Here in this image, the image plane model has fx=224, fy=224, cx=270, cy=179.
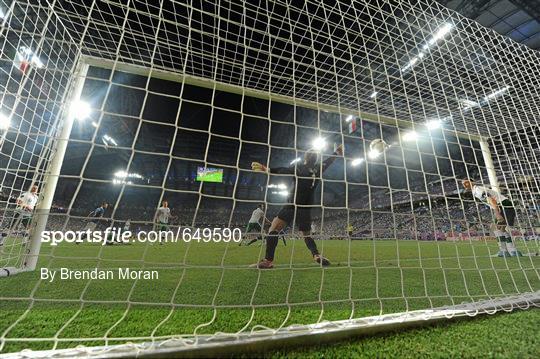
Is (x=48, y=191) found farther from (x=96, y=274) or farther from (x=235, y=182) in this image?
(x=235, y=182)

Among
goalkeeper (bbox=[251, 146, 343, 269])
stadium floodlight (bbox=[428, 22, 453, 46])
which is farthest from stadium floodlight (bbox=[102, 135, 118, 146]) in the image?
stadium floodlight (bbox=[428, 22, 453, 46])

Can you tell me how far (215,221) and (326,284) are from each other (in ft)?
49.4

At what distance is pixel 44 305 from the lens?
4.20 feet

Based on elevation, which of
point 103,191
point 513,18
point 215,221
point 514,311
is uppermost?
point 513,18

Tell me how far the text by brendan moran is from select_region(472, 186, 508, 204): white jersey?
14.2ft

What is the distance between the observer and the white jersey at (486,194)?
318cm

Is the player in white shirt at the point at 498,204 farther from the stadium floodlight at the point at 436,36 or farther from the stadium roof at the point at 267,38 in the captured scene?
the stadium floodlight at the point at 436,36

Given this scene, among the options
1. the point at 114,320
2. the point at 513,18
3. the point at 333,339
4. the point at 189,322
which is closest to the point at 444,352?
the point at 333,339

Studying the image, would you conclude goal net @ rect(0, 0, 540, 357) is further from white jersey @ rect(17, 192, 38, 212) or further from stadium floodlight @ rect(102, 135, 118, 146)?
stadium floodlight @ rect(102, 135, 118, 146)

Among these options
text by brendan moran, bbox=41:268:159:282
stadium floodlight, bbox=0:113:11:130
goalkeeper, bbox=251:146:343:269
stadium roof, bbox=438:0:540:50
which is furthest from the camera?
stadium roof, bbox=438:0:540:50

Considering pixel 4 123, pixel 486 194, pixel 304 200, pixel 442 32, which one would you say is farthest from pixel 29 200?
pixel 486 194

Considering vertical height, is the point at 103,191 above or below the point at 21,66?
above

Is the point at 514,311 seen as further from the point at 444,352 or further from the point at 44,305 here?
the point at 44,305

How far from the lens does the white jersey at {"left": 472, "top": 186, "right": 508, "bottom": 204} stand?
318 centimetres
